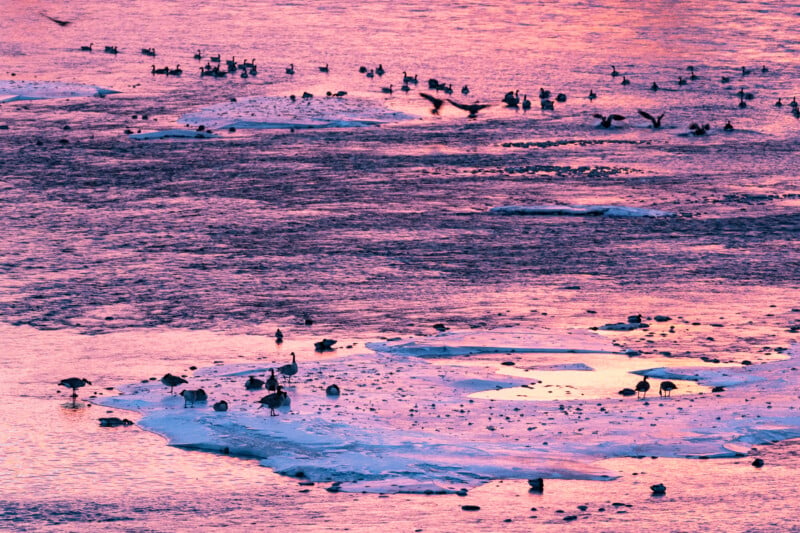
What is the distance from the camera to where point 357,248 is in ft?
59.9

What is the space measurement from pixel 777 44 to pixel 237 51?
16720 mm

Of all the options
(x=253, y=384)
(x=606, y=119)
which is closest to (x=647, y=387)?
(x=253, y=384)

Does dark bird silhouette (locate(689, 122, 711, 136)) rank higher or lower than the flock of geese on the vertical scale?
lower

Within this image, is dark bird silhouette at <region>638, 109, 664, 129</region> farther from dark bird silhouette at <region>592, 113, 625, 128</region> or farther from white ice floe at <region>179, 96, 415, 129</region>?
white ice floe at <region>179, 96, 415, 129</region>

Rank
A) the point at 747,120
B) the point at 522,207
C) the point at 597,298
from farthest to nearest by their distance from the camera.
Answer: the point at 747,120, the point at 522,207, the point at 597,298

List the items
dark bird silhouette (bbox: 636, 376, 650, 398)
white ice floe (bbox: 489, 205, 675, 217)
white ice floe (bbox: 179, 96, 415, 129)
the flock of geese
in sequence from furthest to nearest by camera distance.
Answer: the flock of geese, white ice floe (bbox: 179, 96, 415, 129), white ice floe (bbox: 489, 205, 675, 217), dark bird silhouette (bbox: 636, 376, 650, 398)

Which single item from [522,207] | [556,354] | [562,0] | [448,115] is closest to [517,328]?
[556,354]

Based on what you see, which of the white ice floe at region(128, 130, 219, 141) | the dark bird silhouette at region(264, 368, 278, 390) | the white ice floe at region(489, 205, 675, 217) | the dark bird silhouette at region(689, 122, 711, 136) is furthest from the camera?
the dark bird silhouette at region(689, 122, 711, 136)

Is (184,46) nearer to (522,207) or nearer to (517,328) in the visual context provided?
(522,207)

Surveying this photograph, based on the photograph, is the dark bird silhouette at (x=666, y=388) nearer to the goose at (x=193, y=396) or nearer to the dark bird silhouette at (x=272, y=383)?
the dark bird silhouette at (x=272, y=383)

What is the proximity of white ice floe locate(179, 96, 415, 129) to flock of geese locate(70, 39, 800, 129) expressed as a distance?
54 centimetres

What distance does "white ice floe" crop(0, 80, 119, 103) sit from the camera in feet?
106

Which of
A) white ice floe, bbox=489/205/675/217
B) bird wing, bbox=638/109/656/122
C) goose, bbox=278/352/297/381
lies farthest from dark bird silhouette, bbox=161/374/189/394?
bird wing, bbox=638/109/656/122

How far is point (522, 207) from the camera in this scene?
2080cm
